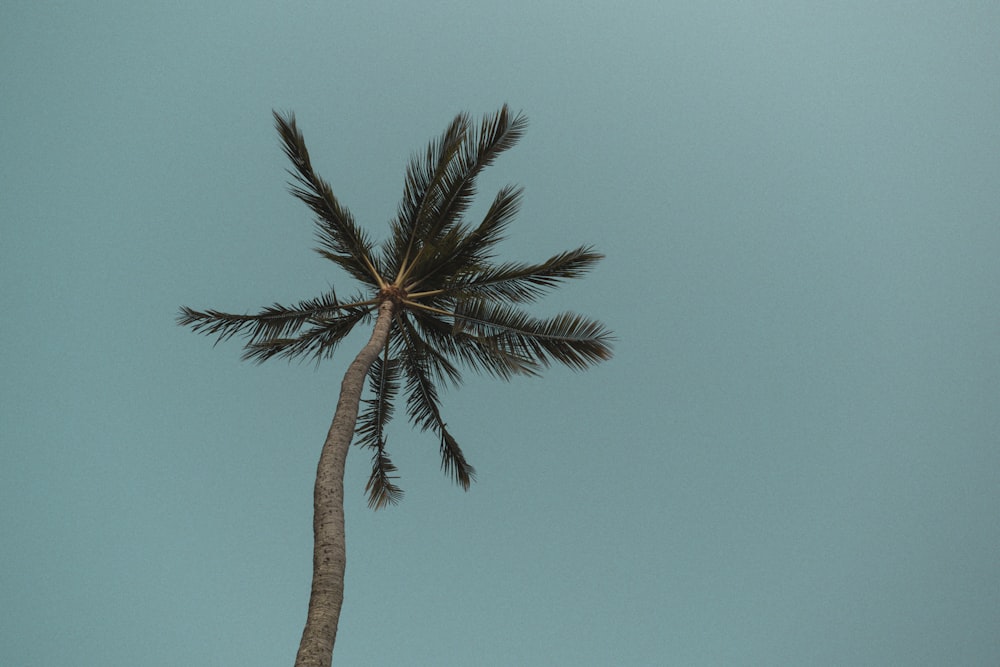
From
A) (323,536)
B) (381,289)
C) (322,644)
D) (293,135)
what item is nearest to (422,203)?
(381,289)

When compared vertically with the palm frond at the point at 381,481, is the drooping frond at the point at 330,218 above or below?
above

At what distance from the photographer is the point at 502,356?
29.1ft

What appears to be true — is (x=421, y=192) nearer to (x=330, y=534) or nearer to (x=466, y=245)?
(x=466, y=245)

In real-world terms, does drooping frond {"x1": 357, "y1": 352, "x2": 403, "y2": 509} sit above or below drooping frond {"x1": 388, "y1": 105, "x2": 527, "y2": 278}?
below

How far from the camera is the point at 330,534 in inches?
220

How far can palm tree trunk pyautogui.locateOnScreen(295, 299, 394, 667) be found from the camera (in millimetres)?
4680

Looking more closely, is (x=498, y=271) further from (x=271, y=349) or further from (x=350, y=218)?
(x=271, y=349)

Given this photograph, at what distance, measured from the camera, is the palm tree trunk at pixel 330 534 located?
4.68 m

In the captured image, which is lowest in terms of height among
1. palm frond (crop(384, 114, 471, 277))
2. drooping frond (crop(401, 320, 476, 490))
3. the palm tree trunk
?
the palm tree trunk

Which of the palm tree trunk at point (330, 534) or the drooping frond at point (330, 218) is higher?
the drooping frond at point (330, 218)

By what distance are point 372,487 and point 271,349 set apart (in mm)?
3045

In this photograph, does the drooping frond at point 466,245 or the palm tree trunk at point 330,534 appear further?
the drooping frond at point 466,245

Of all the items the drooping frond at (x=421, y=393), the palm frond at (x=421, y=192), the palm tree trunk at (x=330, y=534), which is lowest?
the palm tree trunk at (x=330, y=534)

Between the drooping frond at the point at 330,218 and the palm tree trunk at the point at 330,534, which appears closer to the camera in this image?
the palm tree trunk at the point at 330,534
